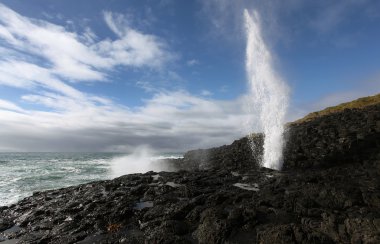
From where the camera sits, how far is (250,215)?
11.9 meters

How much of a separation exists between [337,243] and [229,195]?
22.7 feet

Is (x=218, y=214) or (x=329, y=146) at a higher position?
(x=329, y=146)

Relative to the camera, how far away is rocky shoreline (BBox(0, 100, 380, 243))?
1009 cm

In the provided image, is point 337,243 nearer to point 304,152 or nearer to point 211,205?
point 211,205

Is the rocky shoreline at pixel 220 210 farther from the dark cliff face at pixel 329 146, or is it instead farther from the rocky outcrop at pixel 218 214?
the dark cliff face at pixel 329 146

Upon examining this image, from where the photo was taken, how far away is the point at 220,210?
12430 mm

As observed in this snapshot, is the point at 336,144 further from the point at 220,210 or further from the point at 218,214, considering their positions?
the point at 218,214

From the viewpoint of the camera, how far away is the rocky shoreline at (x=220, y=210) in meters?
10.1

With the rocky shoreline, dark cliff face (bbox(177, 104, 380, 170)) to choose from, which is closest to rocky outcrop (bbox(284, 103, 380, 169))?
dark cliff face (bbox(177, 104, 380, 170))

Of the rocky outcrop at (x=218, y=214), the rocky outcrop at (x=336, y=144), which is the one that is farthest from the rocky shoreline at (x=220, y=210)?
the rocky outcrop at (x=336, y=144)

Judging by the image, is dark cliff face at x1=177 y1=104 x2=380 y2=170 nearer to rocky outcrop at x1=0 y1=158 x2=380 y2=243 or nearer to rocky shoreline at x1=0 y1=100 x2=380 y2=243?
rocky shoreline at x1=0 y1=100 x2=380 y2=243

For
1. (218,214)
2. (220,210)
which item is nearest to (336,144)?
(220,210)

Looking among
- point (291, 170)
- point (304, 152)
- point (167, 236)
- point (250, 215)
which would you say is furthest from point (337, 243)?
point (304, 152)

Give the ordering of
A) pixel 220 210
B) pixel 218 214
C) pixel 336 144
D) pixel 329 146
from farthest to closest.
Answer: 1. pixel 329 146
2. pixel 336 144
3. pixel 220 210
4. pixel 218 214
